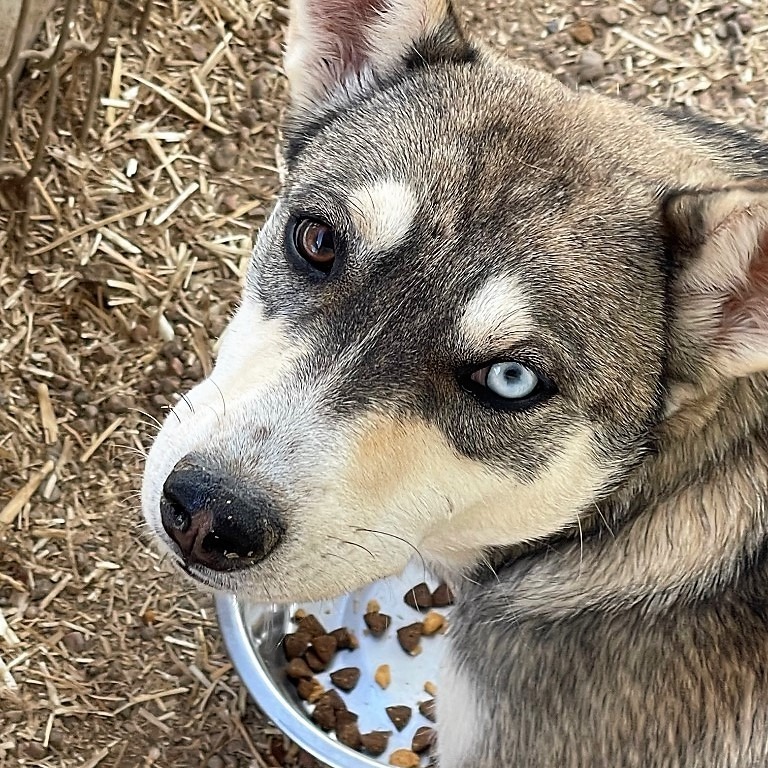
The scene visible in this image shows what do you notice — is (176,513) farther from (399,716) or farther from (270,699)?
(399,716)

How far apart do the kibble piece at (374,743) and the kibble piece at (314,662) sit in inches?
10.6

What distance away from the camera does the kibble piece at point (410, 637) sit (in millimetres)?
3326

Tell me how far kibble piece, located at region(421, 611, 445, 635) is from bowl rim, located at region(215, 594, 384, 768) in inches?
20.6

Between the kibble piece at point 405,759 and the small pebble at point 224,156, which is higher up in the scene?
the small pebble at point 224,156

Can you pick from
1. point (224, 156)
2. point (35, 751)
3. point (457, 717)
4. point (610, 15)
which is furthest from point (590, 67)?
point (35, 751)

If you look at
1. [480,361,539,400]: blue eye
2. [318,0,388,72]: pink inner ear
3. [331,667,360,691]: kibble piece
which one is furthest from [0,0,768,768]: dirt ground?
[480,361,539,400]: blue eye

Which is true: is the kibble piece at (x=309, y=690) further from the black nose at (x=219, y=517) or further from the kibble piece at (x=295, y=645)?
the black nose at (x=219, y=517)

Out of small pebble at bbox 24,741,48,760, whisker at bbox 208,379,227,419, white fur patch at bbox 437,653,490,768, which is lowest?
small pebble at bbox 24,741,48,760

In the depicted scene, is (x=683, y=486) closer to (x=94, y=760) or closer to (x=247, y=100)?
(x=94, y=760)

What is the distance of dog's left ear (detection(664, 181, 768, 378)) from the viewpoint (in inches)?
69.9

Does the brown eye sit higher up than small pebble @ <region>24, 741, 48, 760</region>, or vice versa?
the brown eye

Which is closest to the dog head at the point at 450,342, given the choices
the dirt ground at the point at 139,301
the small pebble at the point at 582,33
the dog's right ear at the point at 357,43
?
the dog's right ear at the point at 357,43

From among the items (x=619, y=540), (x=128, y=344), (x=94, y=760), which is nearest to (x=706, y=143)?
(x=619, y=540)

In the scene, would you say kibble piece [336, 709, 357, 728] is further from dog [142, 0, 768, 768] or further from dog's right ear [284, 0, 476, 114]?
dog's right ear [284, 0, 476, 114]
